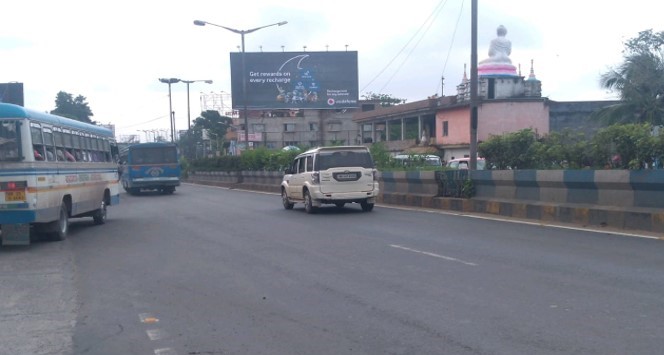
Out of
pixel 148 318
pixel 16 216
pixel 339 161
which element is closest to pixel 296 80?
pixel 339 161

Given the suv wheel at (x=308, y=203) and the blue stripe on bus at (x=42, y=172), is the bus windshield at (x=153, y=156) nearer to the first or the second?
the suv wheel at (x=308, y=203)

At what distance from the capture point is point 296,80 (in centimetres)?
4831

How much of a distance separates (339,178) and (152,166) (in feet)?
77.2

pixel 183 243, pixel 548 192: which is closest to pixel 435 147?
pixel 548 192

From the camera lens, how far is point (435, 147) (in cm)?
4969

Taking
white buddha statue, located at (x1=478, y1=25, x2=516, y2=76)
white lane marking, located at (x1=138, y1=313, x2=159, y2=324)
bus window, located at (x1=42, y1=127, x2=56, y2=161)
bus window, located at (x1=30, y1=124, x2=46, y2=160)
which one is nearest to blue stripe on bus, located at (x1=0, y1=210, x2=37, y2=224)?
bus window, located at (x1=30, y1=124, x2=46, y2=160)

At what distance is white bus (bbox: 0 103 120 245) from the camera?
14.2 meters

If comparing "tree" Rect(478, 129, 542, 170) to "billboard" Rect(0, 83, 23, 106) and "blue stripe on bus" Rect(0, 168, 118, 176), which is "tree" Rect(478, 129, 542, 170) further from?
"billboard" Rect(0, 83, 23, 106)

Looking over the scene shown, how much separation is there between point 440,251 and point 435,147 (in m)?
37.5

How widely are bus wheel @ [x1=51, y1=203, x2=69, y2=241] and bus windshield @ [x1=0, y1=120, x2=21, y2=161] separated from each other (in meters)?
2.42

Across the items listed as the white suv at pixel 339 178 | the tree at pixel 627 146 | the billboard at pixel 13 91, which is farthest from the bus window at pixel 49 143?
the billboard at pixel 13 91

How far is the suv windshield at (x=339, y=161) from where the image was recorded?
2162cm

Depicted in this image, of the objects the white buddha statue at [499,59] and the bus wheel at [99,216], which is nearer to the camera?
the bus wheel at [99,216]

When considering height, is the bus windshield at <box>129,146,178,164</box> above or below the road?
above
